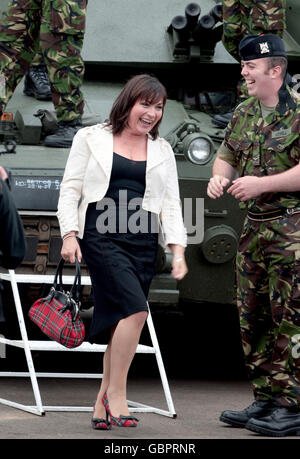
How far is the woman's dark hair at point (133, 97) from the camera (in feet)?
16.9

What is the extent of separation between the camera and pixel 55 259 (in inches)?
239

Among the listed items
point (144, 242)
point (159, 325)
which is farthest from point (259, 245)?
point (159, 325)

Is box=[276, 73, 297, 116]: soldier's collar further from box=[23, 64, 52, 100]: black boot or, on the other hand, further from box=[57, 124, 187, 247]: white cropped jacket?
box=[23, 64, 52, 100]: black boot

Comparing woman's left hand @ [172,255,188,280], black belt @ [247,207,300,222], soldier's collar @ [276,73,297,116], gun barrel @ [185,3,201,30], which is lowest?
woman's left hand @ [172,255,188,280]

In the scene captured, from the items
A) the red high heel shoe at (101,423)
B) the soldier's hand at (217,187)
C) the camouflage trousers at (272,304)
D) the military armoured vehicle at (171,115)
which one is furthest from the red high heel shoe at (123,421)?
the military armoured vehicle at (171,115)

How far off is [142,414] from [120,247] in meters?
1.32

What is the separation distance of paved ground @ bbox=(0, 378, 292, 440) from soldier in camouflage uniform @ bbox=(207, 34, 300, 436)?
0.84ft

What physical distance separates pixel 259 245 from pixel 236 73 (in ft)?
9.52

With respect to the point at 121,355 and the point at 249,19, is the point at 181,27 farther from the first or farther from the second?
the point at 121,355

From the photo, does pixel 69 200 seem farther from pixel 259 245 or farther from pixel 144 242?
pixel 259 245

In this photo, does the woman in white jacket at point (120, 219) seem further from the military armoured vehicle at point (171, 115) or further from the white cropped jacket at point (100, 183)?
the military armoured vehicle at point (171, 115)

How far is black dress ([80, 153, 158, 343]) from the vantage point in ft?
16.3

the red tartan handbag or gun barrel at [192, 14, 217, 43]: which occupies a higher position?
gun barrel at [192, 14, 217, 43]

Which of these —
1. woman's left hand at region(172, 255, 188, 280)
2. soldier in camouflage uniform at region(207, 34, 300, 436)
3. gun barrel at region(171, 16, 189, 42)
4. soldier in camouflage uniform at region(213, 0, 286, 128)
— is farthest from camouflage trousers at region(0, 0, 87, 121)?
woman's left hand at region(172, 255, 188, 280)
